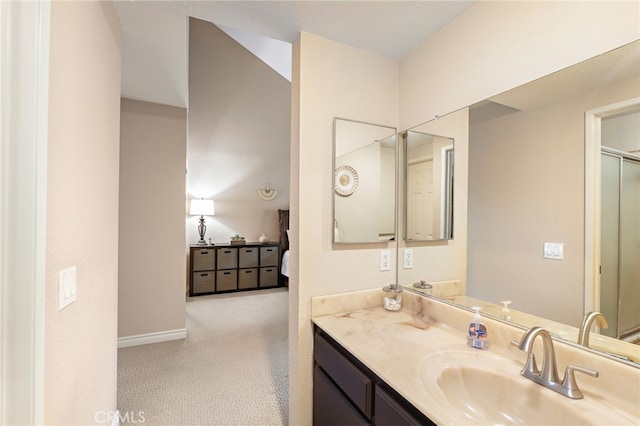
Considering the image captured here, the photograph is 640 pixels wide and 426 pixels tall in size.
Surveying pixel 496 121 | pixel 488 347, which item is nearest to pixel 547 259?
pixel 488 347

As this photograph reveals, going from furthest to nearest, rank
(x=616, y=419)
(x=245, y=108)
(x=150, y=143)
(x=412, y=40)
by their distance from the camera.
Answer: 1. (x=245, y=108)
2. (x=150, y=143)
3. (x=412, y=40)
4. (x=616, y=419)

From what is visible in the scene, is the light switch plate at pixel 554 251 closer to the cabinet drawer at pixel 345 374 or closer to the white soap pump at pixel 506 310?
the white soap pump at pixel 506 310

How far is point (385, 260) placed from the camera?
5.94 feet

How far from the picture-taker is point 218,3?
1.40 m

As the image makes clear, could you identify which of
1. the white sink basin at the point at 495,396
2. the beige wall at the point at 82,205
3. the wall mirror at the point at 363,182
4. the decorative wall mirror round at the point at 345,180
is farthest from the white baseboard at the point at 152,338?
the white sink basin at the point at 495,396

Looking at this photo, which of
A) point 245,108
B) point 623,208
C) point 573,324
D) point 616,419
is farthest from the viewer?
point 245,108

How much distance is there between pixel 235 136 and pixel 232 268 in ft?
7.78

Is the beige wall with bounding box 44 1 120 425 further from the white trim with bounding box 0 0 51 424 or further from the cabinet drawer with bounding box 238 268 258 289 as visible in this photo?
the cabinet drawer with bounding box 238 268 258 289

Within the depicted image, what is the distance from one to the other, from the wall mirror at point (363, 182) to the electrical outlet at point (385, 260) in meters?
0.09

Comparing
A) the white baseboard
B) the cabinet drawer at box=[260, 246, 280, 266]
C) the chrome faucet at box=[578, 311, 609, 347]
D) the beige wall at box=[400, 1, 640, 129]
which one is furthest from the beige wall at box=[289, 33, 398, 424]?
the cabinet drawer at box=[260, 246, 280, 266]

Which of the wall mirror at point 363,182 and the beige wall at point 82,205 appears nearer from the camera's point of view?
the beige wall at point 82,205

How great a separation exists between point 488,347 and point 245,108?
475 cm

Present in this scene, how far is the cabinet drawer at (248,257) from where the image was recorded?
16.7 feet

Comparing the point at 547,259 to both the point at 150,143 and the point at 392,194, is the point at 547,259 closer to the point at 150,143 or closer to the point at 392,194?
the point at 392,194
